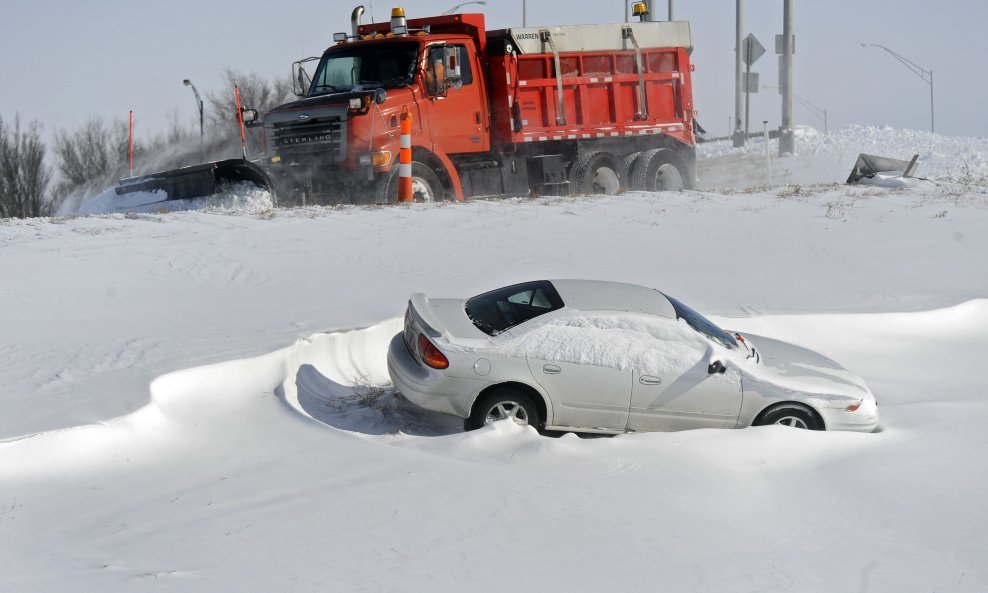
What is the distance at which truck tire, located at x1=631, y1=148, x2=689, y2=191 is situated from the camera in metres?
19.6

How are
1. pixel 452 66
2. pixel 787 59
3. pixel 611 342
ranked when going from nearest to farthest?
pixel 611 342 → pixel 452 66 → pixel 787 59

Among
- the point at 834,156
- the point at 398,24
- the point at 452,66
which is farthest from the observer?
the point at 834,156

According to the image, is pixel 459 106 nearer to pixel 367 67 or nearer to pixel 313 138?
pixel 367 67

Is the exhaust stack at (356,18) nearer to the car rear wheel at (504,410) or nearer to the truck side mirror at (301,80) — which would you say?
the truck side mirror at (301,80)

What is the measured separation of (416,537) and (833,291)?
854cm

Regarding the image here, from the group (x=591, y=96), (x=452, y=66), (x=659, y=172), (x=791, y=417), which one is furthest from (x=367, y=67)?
(x=791, y=417)

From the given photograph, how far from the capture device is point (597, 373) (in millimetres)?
8117

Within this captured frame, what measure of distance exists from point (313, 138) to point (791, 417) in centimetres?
966

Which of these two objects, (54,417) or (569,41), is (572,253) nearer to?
(569,41)

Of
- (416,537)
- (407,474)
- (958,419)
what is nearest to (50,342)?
(407,474)

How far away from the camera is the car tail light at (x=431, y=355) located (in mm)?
7973

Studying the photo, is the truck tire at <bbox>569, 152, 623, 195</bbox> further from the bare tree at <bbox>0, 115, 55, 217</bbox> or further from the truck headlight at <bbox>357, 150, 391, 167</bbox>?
the bare tree at <bbox>0, 115, 55, 217</bbox>

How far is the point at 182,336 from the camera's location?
9555 mm

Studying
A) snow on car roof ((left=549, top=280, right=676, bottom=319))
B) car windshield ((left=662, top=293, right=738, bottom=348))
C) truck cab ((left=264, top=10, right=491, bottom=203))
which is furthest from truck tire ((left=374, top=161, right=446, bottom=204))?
car windshield ((left=662, top=293, right=738, bottom=348))
